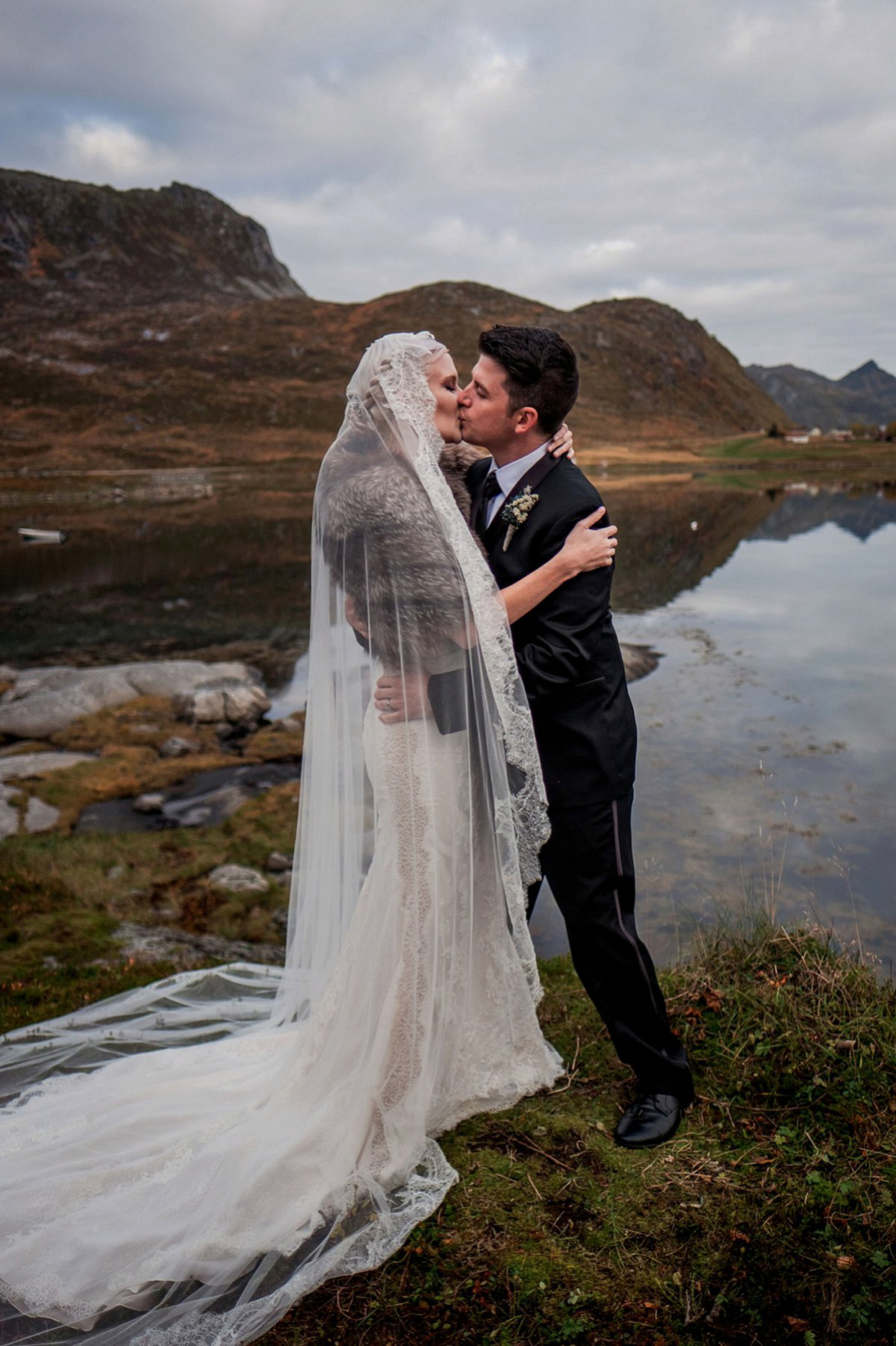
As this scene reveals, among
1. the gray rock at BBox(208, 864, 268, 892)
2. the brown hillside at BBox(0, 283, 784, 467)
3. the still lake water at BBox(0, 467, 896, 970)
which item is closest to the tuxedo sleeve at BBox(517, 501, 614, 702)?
the still lake water at BBox(0, 467, 896, 970)

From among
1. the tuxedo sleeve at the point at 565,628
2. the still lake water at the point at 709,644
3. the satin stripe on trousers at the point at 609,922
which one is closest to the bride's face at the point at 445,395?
the tuxedo sleeve at the point at 565,628

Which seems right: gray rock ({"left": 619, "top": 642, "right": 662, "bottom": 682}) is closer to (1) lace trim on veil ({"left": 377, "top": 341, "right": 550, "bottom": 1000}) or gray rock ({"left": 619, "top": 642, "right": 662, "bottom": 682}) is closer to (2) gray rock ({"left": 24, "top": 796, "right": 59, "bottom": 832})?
(2) gray rock ({"left": 24, "top": 796, "right": 59, "bottom": 832})

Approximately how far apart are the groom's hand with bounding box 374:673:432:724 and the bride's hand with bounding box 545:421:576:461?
0.97m

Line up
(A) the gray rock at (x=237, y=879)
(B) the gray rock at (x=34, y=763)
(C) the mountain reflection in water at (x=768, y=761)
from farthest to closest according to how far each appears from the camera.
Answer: (B) the gray rock at (x=34, y=763), (A) the gray rock at (x=237, y=879), (C) the mountain reflection in water at (x=768, y=761)

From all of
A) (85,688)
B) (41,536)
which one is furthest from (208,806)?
(41,536)

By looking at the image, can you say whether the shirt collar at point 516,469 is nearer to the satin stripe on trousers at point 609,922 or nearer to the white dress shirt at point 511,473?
the white dress shirt at point 511,473

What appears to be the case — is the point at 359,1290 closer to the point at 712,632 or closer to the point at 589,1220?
the point at 589,1220

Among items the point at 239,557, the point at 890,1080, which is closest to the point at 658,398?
the point at 239,557

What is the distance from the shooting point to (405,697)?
3439mm

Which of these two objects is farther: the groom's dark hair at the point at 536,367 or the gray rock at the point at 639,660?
the gray rock at the point at 639,660

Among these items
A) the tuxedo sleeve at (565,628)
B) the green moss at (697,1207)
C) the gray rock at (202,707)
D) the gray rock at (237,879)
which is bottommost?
the gray rock at (237,879)

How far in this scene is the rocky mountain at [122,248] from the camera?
444 feet

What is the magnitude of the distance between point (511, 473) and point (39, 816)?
816 cm

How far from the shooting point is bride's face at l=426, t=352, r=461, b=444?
3391mm
